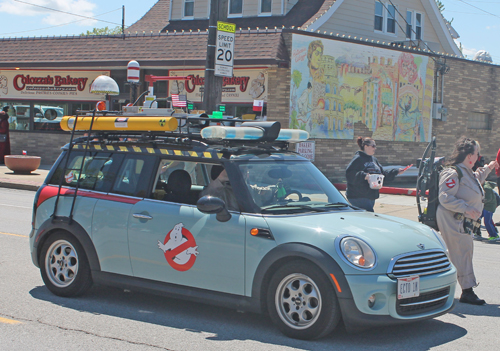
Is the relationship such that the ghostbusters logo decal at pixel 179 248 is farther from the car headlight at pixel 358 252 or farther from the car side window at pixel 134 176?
the car headlight at pixel 358 252

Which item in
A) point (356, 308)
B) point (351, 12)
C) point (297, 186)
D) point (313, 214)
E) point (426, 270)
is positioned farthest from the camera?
point (351, 12)

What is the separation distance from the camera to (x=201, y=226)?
206 inches

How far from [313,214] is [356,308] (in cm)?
101

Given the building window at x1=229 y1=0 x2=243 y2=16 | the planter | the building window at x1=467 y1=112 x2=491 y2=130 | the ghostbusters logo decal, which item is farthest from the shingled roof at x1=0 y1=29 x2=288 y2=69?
the ghostbusters logo decal

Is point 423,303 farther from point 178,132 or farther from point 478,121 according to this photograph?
point 478,121

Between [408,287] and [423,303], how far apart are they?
28 cm

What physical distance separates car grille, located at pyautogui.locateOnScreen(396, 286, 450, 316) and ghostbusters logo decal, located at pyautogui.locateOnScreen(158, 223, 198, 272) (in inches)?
72.6

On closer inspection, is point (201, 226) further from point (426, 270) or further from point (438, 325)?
point (438, 325)

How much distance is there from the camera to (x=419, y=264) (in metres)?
4.79

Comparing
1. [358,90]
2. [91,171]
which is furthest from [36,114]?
[91,171]

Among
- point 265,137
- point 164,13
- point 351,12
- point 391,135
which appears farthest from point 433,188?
point 164,13

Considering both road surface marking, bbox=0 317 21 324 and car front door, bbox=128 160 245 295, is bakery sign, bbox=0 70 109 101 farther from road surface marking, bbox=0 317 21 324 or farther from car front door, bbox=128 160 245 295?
road surface marking, bbox=0 317 21 324

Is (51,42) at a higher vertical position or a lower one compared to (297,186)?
higher

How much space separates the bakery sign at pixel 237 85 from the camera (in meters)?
19.9
